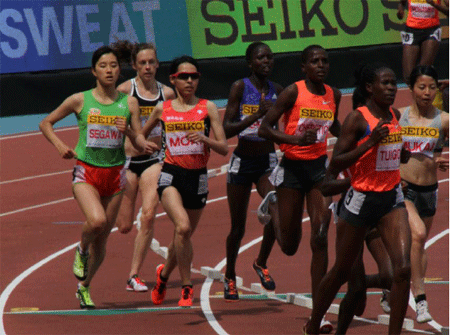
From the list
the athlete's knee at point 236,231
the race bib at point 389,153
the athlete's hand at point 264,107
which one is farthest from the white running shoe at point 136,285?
the race bib at point 389,153

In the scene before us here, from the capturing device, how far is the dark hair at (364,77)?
9.59 metres

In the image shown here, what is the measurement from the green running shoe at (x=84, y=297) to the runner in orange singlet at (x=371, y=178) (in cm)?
315

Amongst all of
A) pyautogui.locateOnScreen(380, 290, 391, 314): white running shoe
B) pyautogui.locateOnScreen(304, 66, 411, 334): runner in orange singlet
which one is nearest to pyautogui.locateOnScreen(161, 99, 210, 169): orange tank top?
pyautogui.locateOnScreen(380, 290, 391, 314): white running shoe

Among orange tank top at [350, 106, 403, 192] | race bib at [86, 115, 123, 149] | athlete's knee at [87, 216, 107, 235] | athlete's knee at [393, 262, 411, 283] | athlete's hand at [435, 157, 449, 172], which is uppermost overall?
race bib at [86, 115, 123, 149]

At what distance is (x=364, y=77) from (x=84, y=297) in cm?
377

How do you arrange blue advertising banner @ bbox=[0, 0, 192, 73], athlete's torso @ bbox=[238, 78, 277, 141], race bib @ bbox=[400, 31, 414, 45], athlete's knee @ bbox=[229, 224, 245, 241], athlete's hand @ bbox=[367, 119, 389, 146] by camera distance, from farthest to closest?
blue advertising banner @ bbox=[0, 0, 192, 73], race bib @ bbox=[400, 31, 414, 45], athlete's knee @ bbox=[229, 224, 245, 241], athlete's torso @ bbox=[238, 78, 277, 141], athlete's hand @ bbox=[367, 119, 389, 146]

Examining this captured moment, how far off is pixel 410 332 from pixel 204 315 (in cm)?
203

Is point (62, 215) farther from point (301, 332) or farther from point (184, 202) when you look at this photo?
point (301, 332)

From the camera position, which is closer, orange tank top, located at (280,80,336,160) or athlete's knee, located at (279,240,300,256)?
orange tank top, located at (280,80,336,160)

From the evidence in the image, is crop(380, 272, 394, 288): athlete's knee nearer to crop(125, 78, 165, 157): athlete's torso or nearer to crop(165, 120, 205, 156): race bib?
crop(165, 120, 205, 156): race bib

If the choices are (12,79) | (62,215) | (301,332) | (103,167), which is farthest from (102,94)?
(12,79)

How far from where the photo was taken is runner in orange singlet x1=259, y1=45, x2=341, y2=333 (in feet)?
36.7

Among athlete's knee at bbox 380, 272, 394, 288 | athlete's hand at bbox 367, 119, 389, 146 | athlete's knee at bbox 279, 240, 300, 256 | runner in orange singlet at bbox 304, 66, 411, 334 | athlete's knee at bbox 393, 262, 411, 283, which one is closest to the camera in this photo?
athlete's knee at bbox 393, 262, 411, 283

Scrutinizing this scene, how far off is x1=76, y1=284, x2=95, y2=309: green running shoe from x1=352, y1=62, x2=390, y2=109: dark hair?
3.28 metres
